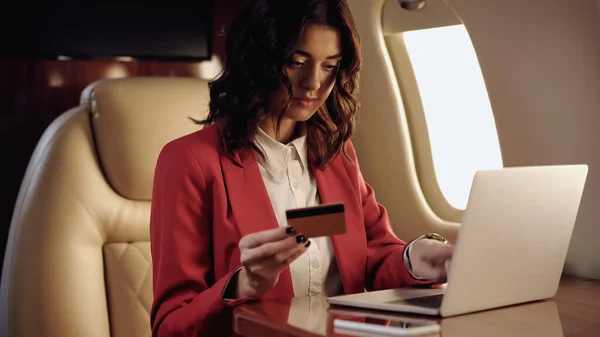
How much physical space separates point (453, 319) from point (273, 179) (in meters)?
0.55

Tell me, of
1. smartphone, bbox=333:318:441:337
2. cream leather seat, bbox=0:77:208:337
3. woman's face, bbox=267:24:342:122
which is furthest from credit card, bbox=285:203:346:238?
cream leather seat, bbox=0:77:208:337

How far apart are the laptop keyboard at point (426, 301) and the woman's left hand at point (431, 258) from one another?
9cm

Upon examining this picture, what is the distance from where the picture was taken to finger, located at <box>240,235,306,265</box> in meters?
1.21

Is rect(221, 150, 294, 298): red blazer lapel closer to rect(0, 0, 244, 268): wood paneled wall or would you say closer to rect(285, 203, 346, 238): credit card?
rect(285, 203, 346, 238): credit card

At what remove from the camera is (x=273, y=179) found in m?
1.65

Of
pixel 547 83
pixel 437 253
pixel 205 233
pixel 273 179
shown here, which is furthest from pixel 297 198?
pixel 547 83

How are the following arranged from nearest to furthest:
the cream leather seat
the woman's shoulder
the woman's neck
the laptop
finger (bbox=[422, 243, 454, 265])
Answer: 1. the laptop
2. finger (bbox=[422, 243, 454, 265])
3. the woman's shoulder
4. the woman's neck
5. the cream leather seat

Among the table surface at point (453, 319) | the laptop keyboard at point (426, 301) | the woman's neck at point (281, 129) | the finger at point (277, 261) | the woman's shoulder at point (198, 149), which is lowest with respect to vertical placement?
the table surface at point (453, 319)

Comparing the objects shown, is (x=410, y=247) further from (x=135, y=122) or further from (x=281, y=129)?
(x=135, y=122)

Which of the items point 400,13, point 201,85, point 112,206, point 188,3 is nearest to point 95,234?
point 112,206

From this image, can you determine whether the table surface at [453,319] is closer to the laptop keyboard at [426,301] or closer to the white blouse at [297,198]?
the laptop keyboard at [426,301]

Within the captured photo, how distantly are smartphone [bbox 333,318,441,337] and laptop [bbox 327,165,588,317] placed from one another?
6cm

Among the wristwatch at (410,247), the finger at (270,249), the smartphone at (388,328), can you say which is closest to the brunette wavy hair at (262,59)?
the wristwatch at (410,247)

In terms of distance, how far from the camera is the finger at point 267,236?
1205mm
